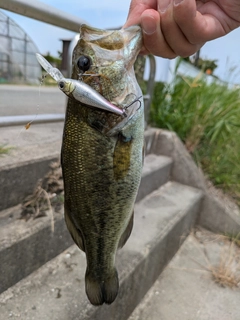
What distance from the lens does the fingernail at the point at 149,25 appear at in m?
1.01

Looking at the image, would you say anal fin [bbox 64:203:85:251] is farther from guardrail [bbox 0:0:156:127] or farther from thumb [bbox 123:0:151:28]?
guardrail [bbox 0:0:156:127]

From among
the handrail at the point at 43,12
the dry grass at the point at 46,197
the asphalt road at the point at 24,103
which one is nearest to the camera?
the handrail at the point at 43,12

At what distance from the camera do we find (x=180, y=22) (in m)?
0.99

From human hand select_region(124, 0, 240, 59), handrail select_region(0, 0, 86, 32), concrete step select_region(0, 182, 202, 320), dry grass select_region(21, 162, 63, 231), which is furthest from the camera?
dry grass select_region(21, 162, 63, 231)

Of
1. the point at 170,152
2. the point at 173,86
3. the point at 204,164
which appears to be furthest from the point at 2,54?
the point at 204,164

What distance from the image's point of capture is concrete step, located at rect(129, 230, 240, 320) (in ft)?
7.20

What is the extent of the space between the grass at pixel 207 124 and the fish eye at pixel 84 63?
279 cm

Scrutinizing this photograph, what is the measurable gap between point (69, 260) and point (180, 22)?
1.52 m

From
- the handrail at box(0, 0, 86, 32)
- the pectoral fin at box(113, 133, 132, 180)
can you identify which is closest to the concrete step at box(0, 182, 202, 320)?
the pectoral fin at box(113, 133, 132, 180)

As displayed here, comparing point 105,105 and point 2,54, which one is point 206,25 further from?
point 2,54

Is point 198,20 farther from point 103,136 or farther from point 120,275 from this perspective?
point 120,275

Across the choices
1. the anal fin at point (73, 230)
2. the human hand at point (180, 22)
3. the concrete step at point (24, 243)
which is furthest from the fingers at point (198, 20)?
the concrete step at point (24, 243)

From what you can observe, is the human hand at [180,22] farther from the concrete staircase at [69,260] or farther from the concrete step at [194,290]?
the concrete step at [194,290]

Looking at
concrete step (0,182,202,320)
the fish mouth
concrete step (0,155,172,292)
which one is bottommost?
concrete step (0,182,202,320)
